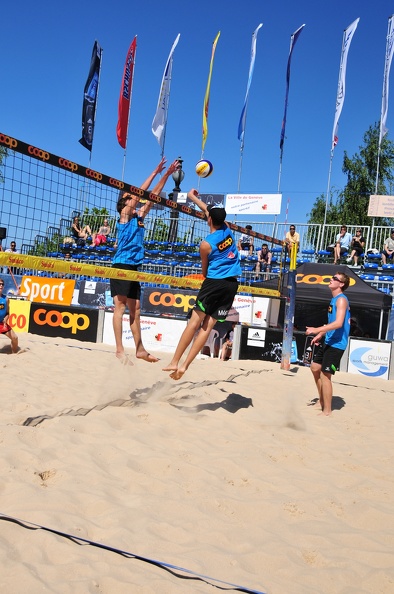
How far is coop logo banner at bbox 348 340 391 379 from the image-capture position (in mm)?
9820

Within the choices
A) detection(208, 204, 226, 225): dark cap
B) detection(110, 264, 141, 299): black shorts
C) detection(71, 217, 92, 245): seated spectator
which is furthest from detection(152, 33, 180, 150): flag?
detection(208, 204, 226, 225): dark cap

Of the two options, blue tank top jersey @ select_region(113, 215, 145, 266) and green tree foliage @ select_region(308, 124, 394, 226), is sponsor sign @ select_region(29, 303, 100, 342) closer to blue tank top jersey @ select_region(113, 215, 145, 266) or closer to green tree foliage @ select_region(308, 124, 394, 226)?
blue tank top jersey @ select_region(113, 215, 145, 266)

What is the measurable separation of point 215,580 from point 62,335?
32.4 feet

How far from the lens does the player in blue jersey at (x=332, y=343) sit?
223 inches

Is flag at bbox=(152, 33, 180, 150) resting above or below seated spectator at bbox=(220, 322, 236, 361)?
above

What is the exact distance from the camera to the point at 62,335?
1152 centimetres

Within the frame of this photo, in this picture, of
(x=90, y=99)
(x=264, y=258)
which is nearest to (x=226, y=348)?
(x=264, y=258)

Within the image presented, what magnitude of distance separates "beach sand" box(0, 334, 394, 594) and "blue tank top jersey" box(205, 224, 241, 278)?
121 centimetres

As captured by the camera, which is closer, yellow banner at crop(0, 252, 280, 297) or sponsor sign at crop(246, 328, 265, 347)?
yellow banner at crop(0, 252, 280, 297)

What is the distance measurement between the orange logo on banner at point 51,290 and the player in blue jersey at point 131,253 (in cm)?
701

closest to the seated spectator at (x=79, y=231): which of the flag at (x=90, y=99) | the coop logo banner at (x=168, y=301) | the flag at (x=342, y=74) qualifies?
the coop logo banner at (x=168, y=301)

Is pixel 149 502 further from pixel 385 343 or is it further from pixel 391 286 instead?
pixel 391 286

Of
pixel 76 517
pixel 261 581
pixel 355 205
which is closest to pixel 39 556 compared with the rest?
pixel 76 517

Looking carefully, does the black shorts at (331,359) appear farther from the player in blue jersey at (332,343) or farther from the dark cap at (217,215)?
the dark cap at (217,215)
